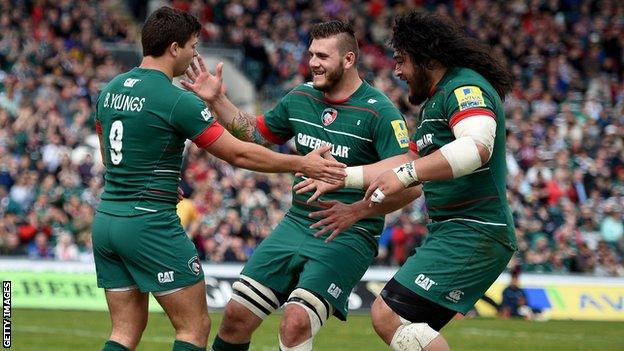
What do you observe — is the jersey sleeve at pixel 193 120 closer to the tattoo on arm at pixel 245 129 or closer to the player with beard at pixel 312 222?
the player with beard at pixel 312 222

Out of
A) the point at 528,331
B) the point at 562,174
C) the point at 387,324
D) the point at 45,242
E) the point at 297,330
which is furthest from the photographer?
the point at 562,174

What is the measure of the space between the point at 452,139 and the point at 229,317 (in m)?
2.07

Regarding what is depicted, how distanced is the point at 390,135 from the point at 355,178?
1.68 ft

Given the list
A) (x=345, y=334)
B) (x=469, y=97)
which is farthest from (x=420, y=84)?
(x=345, y=334)

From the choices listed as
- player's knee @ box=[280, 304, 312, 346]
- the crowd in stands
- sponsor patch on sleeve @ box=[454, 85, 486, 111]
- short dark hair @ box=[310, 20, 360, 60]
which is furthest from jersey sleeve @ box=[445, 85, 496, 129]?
the crowd in stands

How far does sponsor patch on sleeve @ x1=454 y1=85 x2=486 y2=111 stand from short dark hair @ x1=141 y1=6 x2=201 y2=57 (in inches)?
70.8

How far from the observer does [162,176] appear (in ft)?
26.6

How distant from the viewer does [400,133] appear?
8797mm

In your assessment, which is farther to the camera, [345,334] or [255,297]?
[345,334]

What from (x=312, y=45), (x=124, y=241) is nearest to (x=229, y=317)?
(x=124, y=241)

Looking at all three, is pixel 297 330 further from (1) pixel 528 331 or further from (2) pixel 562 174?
(2) pixel 562 174

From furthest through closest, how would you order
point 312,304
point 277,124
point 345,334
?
point 345,334 → point 277,124 → point 312,304

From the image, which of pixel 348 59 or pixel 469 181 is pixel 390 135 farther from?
pixel 469 181

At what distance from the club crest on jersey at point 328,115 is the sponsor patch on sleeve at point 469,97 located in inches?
54.9
